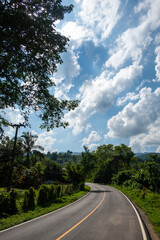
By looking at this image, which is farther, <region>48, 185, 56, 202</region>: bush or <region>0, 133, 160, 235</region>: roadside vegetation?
<region>48, 185, 56, 202</region>: bush

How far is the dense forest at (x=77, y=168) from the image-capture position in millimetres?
21934

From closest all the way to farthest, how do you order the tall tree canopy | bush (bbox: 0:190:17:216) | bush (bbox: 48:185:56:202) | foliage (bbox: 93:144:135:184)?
the tall tree canopy < bush (bbox: 0:190:17:216) < bush (bbox: 48:185:56:202) < foliage (bbox: 93:144:135:184)

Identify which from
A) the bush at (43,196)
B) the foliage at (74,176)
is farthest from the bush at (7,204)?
the foliage at (74,176)

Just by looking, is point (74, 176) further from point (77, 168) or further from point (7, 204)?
point (7, 204)

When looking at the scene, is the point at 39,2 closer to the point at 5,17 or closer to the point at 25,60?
the point at 5,17

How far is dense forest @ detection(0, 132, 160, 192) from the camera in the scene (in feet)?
72.0

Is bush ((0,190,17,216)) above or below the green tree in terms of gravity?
below

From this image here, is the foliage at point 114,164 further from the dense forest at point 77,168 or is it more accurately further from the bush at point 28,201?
the bush at point 28,201

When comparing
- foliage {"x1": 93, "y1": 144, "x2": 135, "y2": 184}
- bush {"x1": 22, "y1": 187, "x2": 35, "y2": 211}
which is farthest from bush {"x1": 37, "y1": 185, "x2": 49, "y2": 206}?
foliage {"x1": 93, "y1": 144, "x2": 135, "y2": 184}

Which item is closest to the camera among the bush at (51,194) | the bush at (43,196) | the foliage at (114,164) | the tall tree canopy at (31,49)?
the tall tree canopy at (31,49)

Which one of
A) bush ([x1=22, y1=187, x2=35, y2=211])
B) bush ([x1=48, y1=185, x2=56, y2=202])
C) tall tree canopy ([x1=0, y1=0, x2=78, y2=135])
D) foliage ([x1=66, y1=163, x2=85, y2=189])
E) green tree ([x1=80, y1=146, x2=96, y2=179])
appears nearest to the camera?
tall tree canopy ([x1=0, y1=0, x2=78, y2=135])

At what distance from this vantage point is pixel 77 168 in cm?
3008

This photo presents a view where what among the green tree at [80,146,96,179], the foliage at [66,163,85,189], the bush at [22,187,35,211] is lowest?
the bush at [22,187,35,211]

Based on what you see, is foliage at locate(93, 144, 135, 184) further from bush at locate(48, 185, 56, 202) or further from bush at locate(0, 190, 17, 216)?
bush at locate(0, 190, 17, 216)
